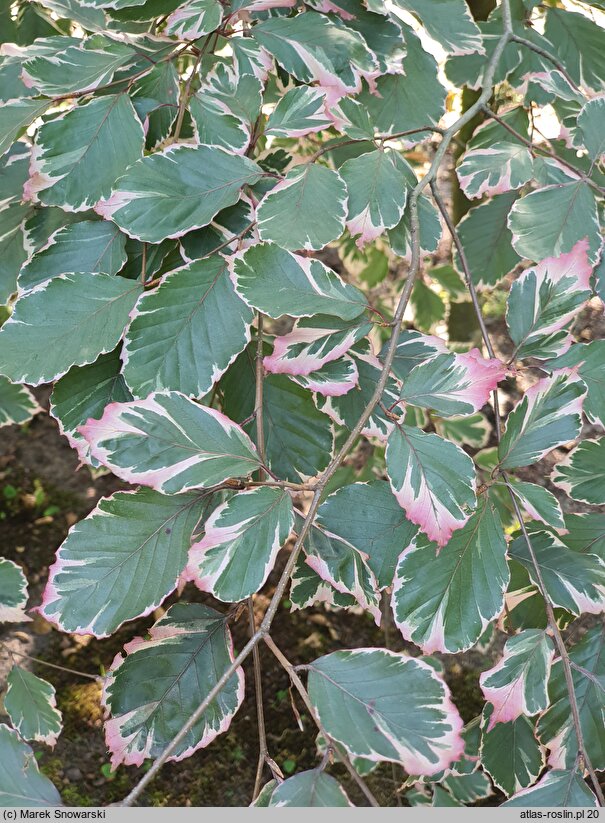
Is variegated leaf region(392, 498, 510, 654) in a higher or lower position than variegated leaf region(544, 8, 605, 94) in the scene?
lower

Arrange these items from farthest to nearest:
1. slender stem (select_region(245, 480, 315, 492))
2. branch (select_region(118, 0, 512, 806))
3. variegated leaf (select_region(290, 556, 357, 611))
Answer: variegated leaf (select_region(290, 556, 357, 611)) → slender stem (select_region(245, 480, 315, 492)) → branch (select_region(118, 0, 512, 806))

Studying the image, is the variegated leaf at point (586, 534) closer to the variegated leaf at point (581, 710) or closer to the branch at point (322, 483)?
the variegated leaf at point (581, 710)

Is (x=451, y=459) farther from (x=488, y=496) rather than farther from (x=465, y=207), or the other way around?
(x=465, y=207)

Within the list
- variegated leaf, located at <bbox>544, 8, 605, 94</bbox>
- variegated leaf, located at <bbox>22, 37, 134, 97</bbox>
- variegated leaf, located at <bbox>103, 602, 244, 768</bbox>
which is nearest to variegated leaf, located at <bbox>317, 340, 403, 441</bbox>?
variegated leaf, located at <bbox>103, 602, 244, 768</bbox>

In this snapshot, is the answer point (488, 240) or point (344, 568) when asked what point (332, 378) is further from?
point (488, 240)

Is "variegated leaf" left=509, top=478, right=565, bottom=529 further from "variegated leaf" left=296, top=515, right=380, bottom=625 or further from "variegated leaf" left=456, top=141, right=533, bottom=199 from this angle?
"variegated leaf" left=456, top=141, right=533, bottom=199

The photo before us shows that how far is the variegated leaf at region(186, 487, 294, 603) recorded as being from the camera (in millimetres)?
507

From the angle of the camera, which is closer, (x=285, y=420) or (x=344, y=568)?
(x=344, y=568)

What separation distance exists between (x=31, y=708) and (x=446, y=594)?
1.91 feet

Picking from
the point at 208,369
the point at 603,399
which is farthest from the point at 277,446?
the point at 603,399

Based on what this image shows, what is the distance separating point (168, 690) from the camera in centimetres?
58

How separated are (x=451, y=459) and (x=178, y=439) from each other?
0.65 feet

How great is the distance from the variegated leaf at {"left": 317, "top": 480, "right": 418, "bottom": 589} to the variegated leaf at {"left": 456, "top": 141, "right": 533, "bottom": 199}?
34cm

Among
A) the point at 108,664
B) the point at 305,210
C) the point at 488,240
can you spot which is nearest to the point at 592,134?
the point at 305,210
